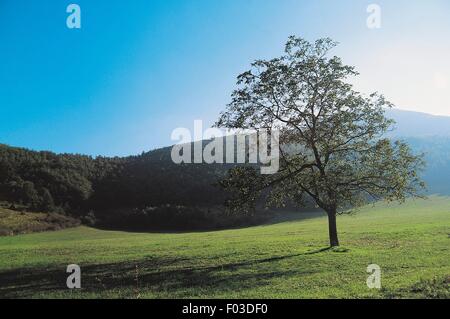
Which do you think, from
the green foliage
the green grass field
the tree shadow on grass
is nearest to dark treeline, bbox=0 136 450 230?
the green foliage

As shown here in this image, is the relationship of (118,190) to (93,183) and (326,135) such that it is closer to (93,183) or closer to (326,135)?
(93,183)

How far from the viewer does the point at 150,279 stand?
22859mm

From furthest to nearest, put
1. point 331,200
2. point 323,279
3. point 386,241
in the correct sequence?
point 386,241 → point 331,200 → point 323,279

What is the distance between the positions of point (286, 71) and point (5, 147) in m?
163

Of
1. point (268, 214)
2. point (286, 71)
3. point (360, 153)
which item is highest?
point (286, 71)

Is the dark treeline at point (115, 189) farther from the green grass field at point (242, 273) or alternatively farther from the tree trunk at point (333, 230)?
the green grass field at point (242, 273)

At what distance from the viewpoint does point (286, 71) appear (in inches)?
1341

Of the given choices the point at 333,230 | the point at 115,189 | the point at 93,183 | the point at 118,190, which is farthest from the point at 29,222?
the point at 333,230

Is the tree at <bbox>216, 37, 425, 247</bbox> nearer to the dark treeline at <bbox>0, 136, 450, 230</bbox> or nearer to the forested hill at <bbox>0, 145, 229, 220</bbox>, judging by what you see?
the dark treeline at <bbox>0, 136, 450, 230</bbox>

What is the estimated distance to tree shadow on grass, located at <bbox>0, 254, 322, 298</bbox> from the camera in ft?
64.5

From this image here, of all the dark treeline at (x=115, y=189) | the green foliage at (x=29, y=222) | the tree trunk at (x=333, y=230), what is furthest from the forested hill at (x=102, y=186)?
the tree trunk at (x=333, y=230)

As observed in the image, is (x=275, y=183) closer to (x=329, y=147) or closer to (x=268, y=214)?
(x=329, y=147)

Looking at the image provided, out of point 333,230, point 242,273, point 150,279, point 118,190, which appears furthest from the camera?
point 118,190
